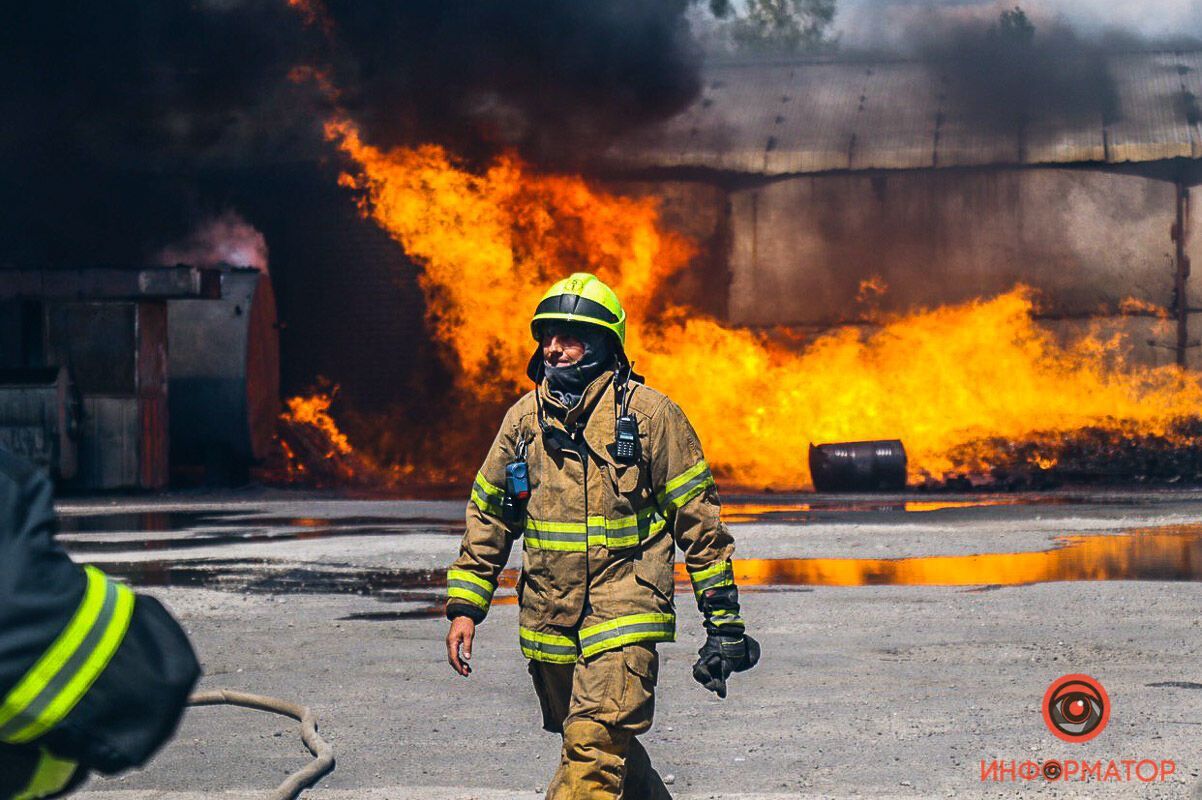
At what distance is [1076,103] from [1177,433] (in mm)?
5885

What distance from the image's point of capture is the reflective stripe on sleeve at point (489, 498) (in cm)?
458

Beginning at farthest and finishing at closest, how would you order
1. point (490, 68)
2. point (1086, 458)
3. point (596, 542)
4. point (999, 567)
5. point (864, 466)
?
point (490, 68)
point (1086, 458)
point (864, 466)
point (999, 567)
point (596, 542)

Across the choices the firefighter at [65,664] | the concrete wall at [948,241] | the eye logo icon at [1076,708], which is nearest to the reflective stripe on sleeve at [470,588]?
the eye logo icon at [1076,708]

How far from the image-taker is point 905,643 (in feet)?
27.1

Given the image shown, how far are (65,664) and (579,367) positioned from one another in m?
3.05

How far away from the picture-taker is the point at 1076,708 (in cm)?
648

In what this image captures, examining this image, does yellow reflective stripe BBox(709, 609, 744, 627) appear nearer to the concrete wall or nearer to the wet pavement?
the wet pavement

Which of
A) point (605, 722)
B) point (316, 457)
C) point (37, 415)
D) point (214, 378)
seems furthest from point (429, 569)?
point (316, 457)

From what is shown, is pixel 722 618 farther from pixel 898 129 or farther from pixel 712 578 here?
pixel 898 129

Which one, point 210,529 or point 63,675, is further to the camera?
point 210,529

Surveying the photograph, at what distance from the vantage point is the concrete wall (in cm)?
2467

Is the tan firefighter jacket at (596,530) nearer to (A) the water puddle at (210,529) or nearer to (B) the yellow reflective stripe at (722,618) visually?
(B) the yellow reflective stripe at (722,618)

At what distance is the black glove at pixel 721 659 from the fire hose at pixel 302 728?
5.71 ft

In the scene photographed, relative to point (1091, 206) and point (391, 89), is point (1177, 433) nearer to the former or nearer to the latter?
point (1091, 206)
